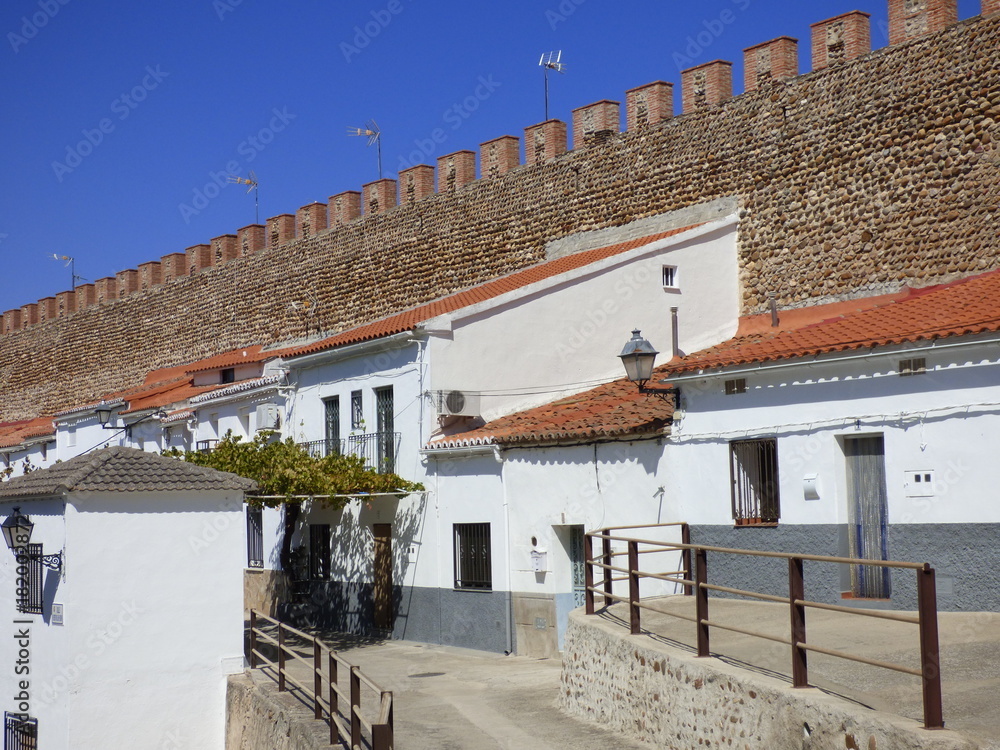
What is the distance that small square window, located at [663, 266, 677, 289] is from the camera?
17.9 m

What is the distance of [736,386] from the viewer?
12742mm

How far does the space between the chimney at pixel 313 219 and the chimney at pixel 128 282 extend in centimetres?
971

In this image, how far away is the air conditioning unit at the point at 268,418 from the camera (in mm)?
20516

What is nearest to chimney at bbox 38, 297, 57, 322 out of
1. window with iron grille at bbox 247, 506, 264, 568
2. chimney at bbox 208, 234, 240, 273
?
chimney at bbox 208, 234, 240, 273

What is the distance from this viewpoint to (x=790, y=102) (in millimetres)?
17609

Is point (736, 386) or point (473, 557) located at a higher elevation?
point (736, 386)

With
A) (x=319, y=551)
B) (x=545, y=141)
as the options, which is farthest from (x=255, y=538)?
(x=545, y=141)

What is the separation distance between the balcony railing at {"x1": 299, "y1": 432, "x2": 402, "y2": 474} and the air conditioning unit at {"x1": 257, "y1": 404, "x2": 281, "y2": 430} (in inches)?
61.2

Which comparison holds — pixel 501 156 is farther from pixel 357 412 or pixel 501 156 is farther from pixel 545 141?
pixel 357 412

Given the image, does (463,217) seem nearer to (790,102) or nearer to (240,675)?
(790,102)

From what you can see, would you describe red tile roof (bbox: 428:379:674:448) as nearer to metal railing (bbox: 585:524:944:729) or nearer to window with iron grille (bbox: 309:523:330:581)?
window with iron grille (bbox: 309:523:330:581)

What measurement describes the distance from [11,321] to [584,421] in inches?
1310

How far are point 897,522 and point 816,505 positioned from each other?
0.93 meters

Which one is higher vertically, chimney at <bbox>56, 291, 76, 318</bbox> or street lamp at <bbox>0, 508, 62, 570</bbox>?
chimney at <bbox>56, 291, 76, 318</bbox>
